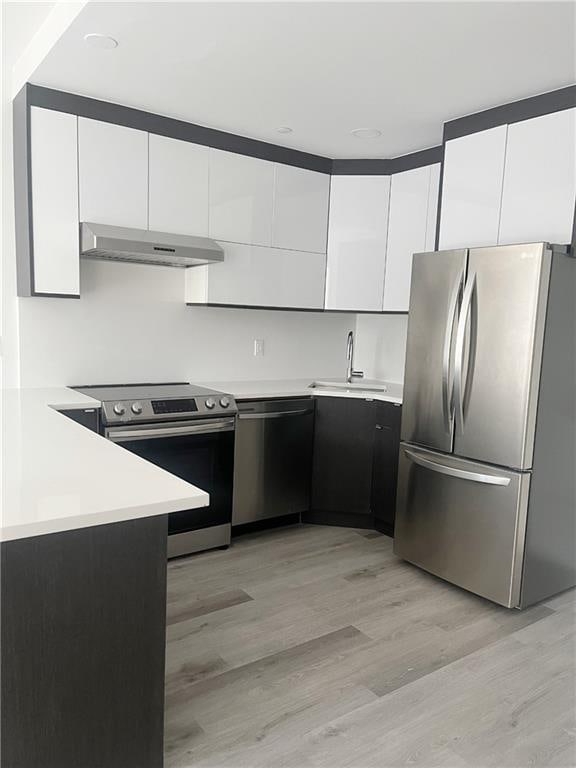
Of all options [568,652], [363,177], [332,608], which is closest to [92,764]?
[332,608]

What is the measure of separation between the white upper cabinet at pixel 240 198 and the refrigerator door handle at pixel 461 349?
1.48 meters

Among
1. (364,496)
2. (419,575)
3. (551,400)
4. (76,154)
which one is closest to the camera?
(551,400)

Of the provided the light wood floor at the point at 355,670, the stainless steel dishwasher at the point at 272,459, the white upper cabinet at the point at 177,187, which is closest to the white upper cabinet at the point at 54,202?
the white upper cabinet at the point at 177,187

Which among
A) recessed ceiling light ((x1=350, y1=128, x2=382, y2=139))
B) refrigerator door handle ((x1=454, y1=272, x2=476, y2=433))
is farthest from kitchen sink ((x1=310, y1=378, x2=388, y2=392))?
recessed ceiling light ((x1=350, y1=128, x2=382, y2=139))

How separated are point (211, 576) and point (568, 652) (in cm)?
175

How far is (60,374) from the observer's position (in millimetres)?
3400

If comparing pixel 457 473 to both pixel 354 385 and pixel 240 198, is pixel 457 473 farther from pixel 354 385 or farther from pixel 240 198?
pixel 240 198

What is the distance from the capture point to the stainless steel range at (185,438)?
10.0 feet

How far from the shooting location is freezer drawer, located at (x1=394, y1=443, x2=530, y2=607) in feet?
9.13

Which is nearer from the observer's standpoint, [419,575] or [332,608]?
[332,608]

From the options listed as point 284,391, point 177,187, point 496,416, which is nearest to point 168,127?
point 177,187

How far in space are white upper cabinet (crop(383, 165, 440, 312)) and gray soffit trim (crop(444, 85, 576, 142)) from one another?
19.0 inches

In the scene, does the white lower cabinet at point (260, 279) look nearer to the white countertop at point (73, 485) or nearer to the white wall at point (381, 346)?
the white wall at point (381, 346)

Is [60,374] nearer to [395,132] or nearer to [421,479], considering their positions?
[421,479]
